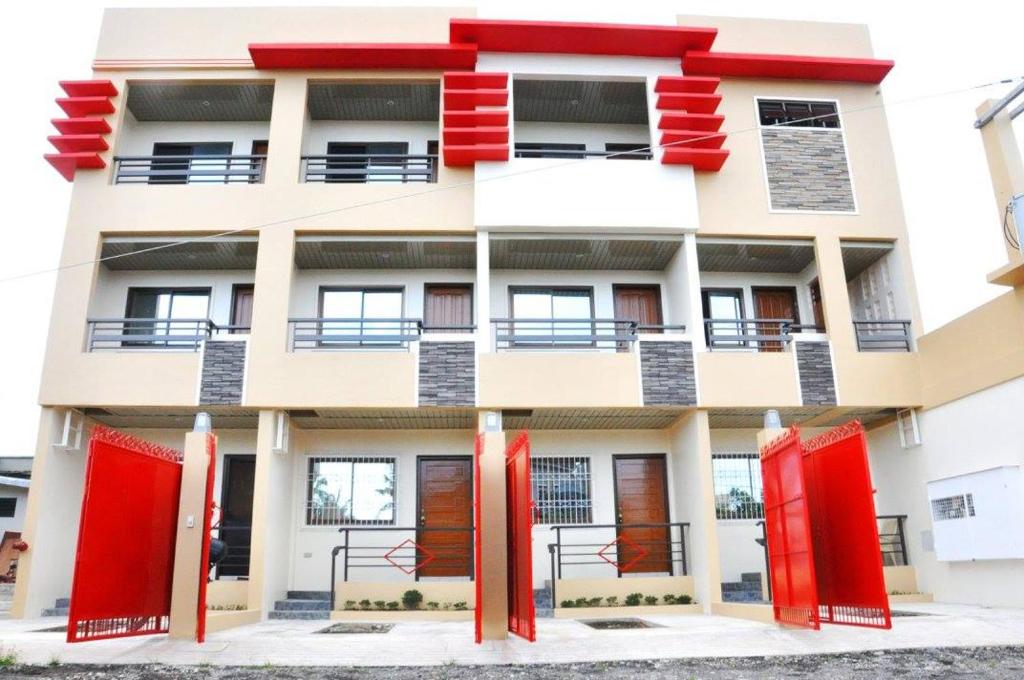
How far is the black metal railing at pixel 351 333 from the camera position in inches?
477

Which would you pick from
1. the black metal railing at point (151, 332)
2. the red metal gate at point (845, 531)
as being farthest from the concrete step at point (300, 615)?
the red metal gate at point (845, 531)

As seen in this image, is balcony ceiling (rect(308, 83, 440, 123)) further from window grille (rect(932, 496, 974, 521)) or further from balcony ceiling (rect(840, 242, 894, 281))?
window grille (rect(932, 496, 974, 521))

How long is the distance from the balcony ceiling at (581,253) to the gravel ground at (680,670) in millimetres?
7361

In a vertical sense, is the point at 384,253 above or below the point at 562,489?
above

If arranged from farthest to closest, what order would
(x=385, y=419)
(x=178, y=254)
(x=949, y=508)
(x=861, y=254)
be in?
(x=861, y=254) → (x=178, y=254) → (x=385, y=419) → (x=949, y=508)

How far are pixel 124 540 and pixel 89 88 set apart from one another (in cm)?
877

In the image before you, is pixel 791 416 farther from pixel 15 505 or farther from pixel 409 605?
pixel 15 505

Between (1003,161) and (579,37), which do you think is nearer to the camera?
(1003,161)

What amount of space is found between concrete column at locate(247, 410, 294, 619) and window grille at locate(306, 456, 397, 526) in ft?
2.68

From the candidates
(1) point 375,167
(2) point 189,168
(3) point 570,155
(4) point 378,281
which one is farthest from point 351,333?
(3) point 570,155

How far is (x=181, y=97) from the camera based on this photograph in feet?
43.8

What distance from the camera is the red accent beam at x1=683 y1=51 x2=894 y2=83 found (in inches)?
510

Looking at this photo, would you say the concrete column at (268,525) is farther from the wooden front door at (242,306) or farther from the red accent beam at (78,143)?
the red accent beam at (78,143)

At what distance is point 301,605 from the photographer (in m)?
11.3
